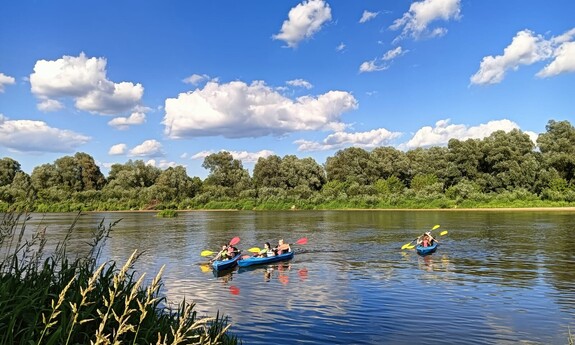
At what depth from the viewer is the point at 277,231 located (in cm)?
4231

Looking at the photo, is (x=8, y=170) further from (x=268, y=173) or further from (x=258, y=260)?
(x=258, y=260)

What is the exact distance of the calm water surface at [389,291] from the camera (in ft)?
38.6

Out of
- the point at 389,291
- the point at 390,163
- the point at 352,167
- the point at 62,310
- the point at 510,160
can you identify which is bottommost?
the point at 389,291

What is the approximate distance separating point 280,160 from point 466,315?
92.8 metres

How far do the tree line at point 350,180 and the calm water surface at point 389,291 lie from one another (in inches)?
1821

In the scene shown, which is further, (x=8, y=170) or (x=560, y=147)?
(x=8, y=170)

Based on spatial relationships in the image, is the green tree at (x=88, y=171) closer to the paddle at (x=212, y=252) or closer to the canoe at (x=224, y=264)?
the paddle at (x=212, y=252)

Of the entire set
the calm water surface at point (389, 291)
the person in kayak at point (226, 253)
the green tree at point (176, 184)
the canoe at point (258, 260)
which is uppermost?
the green tree at point (176, 184)

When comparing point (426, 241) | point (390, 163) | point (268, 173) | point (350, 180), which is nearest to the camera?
point (426, 241)

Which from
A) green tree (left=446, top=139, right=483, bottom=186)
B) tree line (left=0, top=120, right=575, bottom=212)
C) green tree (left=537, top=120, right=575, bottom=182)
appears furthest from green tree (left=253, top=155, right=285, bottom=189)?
green tree (left=537, top=120, right=575, bottom=182)

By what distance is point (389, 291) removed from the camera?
1655 centimetres

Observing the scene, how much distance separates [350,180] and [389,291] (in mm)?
77806

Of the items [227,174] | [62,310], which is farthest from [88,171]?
[62,310]

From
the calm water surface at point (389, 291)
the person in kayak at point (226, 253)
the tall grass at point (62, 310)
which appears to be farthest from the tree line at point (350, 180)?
the tall grass at point (62, 310)
